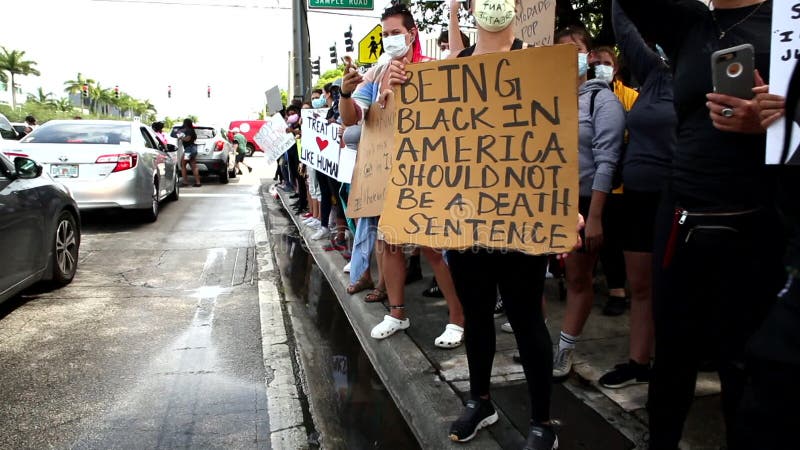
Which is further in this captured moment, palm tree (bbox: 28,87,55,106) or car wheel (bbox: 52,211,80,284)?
palm tree (bbox: 28,87,55,106)

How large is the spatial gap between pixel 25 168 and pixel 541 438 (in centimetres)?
465

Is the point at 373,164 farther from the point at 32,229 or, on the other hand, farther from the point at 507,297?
the point at 32,229

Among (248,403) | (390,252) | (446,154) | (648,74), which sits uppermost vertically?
(648,74)

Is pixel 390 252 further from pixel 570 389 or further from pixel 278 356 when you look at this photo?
pixel 570 389

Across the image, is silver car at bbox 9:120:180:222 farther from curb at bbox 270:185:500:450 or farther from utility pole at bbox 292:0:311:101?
curb at bbox 270:185:500:450

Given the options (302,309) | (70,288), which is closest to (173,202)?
(70,288)

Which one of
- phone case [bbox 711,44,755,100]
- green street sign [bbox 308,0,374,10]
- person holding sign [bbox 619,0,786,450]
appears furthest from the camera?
green street sign [bbox 308,0,374,10]

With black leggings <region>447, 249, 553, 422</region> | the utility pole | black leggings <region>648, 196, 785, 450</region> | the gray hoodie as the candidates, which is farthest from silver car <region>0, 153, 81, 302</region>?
the utility pole

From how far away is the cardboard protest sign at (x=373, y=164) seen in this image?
Answer: 3.37m

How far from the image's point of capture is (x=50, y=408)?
9.97ft

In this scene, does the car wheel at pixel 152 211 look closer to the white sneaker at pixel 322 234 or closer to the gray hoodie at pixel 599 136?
the white sneaker at pixel 322 234

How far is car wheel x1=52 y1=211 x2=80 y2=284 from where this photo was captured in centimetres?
519

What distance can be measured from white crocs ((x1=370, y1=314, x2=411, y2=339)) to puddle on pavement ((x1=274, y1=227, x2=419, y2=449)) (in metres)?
0.21

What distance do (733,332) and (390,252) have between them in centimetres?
221
